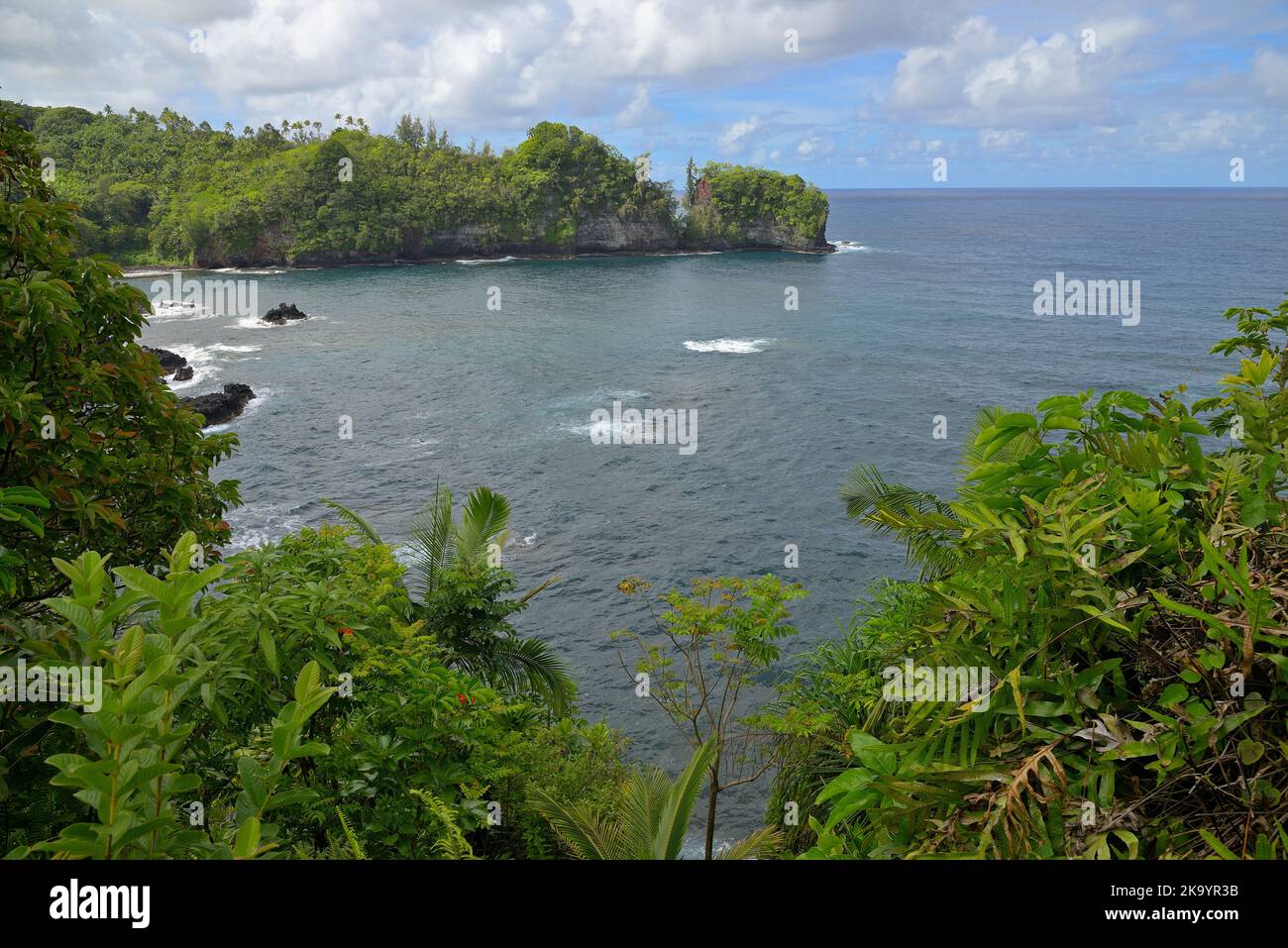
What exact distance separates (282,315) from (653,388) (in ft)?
96.3

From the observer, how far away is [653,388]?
44.5 m

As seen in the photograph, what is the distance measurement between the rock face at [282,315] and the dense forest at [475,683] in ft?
179

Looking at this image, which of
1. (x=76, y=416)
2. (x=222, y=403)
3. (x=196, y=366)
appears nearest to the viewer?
(x=76, y=416)

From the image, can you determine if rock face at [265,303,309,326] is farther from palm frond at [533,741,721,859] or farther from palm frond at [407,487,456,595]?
palm frond at [533,741,721,859]

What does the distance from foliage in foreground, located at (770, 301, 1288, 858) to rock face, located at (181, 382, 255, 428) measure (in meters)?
40.2

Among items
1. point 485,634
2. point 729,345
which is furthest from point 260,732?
point 729,345

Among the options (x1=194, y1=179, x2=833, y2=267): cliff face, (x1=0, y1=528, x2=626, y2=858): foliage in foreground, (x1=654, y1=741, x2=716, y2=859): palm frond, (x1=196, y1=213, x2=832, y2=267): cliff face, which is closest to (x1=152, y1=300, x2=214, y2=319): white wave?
(x1=196, y1=213, x2=832, y2=267): cliff face

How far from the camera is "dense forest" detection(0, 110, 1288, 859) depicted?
214cm

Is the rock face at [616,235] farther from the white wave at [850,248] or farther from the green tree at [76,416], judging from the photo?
the green tree at [76,416]

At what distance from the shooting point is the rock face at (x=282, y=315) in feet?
192

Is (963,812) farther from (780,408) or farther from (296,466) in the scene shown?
(780,408)

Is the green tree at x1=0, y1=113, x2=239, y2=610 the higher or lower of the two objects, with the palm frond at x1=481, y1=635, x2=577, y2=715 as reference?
higher

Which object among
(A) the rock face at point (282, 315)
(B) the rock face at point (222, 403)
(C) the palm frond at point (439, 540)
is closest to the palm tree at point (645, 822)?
(C) the palm frond at point (439, 540)

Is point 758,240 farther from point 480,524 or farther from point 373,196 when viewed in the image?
point 480,524
